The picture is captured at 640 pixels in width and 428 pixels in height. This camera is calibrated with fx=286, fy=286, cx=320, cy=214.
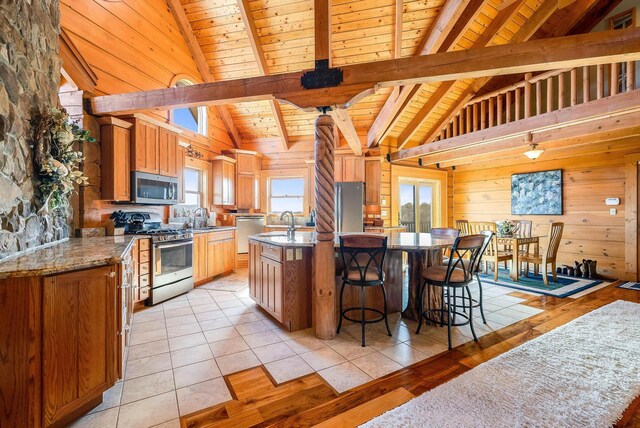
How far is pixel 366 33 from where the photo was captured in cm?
478

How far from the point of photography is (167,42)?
490 cm

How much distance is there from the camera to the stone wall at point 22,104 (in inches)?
75.8

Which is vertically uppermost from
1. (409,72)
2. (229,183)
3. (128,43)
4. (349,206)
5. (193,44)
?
(193,44)

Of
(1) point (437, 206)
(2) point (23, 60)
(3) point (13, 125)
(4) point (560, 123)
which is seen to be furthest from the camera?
(1) point (437, 206)

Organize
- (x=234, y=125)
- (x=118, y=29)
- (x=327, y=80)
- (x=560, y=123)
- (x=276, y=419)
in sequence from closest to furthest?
(x=276, y=419)
(x=327, y=80)
(x=118, y=29)
(x=560, y=123)
(x=234, y=125)

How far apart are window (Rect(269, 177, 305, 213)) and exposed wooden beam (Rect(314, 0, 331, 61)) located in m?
3.99

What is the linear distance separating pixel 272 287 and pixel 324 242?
0.84 metres

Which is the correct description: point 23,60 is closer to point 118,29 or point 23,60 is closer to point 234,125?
point 118,29

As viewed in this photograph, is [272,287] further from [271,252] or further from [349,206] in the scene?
[349,206]

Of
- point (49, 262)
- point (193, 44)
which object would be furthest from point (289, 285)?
point (193, 44)

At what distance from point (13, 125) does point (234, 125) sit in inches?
195

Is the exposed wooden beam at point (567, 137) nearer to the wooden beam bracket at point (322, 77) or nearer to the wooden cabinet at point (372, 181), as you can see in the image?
the wooden cabinet at point (372, 181)

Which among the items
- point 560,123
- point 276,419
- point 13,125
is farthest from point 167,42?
point 560,123

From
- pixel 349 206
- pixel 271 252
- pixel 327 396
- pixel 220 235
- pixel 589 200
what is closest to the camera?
pixel 327 396
